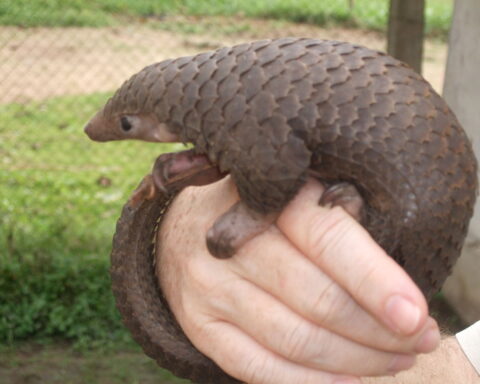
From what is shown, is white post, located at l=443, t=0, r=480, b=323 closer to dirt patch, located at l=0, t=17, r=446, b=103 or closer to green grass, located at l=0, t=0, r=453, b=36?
dirt patch, located at l=0, t=17, r=446, b=103

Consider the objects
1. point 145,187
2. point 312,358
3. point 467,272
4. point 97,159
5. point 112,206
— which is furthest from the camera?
point 97,159

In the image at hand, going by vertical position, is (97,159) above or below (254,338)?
below

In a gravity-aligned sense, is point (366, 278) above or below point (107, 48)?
above

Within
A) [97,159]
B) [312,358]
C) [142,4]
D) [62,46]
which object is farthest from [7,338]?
[142,4]

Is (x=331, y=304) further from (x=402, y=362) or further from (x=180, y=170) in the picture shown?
(x=180, y=170)

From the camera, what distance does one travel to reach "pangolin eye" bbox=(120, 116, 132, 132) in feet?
4.03

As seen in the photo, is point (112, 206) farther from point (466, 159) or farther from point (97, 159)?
point (466, 159)

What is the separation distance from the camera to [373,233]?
102cm

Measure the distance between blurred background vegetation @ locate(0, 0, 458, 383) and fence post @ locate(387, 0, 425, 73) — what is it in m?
1.68

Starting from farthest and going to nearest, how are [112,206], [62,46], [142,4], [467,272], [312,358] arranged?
[142,4] < [62,46] < [112,206] < [467,272] < [312,358]

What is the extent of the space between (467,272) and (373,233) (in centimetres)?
206

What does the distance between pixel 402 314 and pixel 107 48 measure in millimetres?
5259


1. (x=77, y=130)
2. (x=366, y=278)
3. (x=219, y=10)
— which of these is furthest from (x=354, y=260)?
(x=219, y=10)

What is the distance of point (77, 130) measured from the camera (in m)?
4.91
